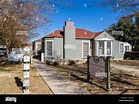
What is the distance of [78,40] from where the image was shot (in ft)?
63.6

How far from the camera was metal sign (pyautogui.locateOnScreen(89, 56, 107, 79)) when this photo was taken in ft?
18.9

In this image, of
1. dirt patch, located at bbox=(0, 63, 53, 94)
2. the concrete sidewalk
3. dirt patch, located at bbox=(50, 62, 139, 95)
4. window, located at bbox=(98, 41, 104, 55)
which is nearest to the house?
window, located at bbox=(98, 41, 104, 55)

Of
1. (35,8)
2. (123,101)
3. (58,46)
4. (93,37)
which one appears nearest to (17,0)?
(35,8)

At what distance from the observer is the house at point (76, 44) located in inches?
733

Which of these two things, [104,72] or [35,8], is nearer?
[104,72]

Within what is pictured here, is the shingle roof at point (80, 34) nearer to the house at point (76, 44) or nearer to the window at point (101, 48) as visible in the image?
the house at point (76, 44)

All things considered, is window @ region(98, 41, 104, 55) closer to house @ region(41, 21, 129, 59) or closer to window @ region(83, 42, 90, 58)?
house @ region(41, 21, 129, 59)

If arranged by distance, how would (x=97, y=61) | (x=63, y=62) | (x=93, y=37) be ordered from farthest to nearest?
(x=93, y=37) < (x=63, y=62) < (x=97, y=61)

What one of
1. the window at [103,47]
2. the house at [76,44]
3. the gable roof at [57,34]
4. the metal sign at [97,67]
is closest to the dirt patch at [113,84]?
the metal sign at [97,67]

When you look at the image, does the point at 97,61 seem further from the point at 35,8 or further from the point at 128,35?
the point at 128,35

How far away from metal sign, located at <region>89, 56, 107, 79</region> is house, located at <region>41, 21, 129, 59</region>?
1194 centimetres

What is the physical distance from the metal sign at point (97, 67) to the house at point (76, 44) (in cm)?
1194

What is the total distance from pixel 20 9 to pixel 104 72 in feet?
21.3

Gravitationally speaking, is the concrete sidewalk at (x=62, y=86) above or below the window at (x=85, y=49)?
below
